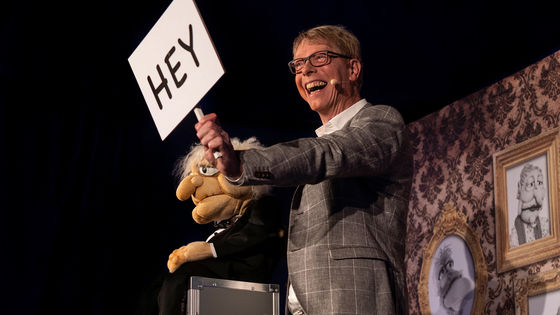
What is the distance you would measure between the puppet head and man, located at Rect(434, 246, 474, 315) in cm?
84

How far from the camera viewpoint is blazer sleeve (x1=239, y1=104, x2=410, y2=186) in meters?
1.29

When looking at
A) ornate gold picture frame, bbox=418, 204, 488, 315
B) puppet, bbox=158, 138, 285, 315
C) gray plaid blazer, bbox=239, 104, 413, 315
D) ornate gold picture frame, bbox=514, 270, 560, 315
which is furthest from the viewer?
ornate gold picture frame, bbox=418, 204, 488, 315

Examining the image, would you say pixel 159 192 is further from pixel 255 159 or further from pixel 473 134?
pixel 255 159

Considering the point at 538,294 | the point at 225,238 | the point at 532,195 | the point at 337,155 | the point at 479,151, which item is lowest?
the point at 538,294

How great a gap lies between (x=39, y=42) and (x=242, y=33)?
87cm

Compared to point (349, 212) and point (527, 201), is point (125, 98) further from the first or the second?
point (349, 212)

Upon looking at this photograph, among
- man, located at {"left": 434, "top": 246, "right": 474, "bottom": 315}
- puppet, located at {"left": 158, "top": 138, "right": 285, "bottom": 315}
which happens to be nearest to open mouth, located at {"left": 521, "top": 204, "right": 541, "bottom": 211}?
Answer: man, located at {"left": 434, "top": 246, "right": 474, "bottom": 315}

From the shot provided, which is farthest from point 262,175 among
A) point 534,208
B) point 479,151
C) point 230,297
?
Answer: point 479,151

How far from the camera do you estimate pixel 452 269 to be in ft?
10.3

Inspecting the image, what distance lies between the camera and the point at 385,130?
149 cm

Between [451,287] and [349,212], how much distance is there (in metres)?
1.76

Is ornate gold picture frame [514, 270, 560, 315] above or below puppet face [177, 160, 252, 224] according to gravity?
below

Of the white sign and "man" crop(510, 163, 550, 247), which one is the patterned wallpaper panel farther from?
the white sign

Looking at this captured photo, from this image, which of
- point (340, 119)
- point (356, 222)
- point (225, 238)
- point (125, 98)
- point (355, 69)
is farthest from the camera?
point (125, 98)
